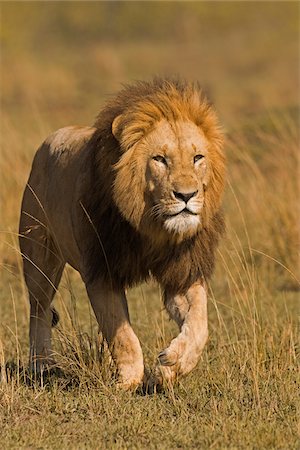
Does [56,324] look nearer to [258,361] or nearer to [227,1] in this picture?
[258,361]

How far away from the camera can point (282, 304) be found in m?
7.25

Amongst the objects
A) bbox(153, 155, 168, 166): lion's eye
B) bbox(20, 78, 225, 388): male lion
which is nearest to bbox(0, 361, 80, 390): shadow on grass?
bbox(20, 78, 225, 388): male lion

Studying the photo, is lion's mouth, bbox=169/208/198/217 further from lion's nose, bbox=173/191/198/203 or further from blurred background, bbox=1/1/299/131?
blurred background, bbox=1/1/299/131

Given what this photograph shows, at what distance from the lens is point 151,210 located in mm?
4680

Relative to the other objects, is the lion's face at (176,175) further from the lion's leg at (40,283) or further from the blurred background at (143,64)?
the lion's leg at (40,283)

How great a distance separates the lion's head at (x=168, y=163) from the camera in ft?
15.1

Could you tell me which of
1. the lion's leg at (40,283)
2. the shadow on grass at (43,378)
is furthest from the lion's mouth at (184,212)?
the lion's leg at (40,283)

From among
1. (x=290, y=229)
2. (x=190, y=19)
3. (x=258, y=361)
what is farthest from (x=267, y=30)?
(x=258, y=361)

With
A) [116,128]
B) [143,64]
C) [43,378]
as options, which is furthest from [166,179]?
[143,64]

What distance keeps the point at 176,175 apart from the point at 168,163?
9 cm

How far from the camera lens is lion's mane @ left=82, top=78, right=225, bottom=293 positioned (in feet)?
15.5

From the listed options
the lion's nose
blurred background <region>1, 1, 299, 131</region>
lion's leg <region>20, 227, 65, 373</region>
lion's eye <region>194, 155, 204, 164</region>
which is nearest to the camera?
the lion's nose

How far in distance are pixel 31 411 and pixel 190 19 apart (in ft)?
152

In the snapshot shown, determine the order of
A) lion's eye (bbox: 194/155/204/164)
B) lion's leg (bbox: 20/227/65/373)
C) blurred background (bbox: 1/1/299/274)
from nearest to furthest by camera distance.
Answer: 1. lion's eye (bbox: 194/155/204/164)
2. lion's leg (bbox: 20/227/65/373)
3. blurred background (bbox: 1/1/299/274)
